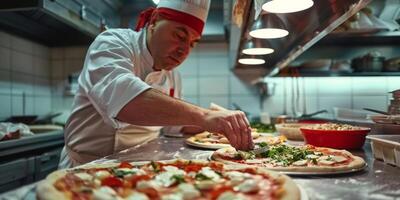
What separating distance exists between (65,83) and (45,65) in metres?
0.24

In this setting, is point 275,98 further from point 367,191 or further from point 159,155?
point 367,191

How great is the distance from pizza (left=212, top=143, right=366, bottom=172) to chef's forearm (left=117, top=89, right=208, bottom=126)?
0.50 feet

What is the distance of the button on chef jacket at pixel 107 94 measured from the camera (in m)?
1.18

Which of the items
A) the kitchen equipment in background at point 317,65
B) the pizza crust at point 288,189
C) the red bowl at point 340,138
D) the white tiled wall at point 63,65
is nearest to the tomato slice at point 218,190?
the pizza crust at point 288,189

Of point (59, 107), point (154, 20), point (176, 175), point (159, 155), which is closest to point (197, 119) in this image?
point (159, 155)

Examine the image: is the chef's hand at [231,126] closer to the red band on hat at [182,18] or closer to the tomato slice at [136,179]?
the tomato slice at [136,179]

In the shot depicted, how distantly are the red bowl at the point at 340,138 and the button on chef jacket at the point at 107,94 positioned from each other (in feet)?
→ 2.31

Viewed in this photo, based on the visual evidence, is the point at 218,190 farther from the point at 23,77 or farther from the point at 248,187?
the point at 23,77

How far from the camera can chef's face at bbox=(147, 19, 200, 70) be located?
150 centimetres

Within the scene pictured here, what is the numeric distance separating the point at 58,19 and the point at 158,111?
1389 millimetres

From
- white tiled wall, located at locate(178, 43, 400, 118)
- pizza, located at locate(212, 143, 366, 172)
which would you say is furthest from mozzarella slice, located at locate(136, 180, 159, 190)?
white tiled wall, located at locate(178, 43, 400, 118)

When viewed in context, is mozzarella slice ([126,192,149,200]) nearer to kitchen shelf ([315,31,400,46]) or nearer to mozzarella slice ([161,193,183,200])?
mozzarella slice ([161,193,183,200])

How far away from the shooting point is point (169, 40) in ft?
4.99

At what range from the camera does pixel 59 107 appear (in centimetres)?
329
